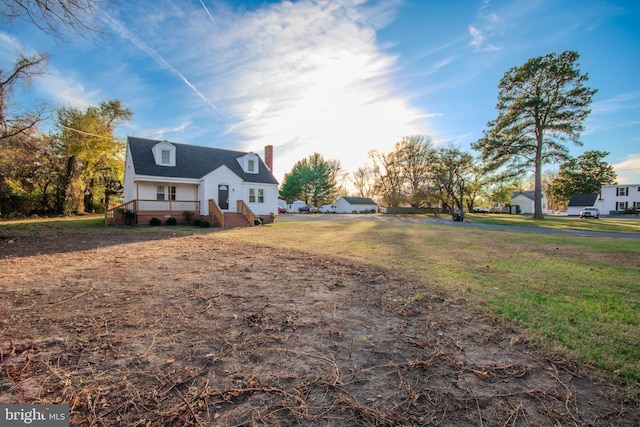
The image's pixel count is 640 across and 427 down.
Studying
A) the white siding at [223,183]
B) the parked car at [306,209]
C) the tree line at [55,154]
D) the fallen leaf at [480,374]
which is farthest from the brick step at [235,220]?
the parked car at [306,209]

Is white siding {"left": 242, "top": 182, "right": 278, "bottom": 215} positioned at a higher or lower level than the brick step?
higher

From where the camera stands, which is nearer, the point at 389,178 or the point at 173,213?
the point at 173,213

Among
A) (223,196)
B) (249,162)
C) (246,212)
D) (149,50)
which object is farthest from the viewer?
(249,162)

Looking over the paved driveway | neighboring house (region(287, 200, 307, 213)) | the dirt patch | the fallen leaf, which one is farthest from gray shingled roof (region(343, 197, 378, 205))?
the fallen leaf

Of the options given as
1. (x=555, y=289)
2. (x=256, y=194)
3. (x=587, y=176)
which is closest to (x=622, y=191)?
(x=587, y=176)

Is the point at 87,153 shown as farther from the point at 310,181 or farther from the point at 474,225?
the point at 474,225

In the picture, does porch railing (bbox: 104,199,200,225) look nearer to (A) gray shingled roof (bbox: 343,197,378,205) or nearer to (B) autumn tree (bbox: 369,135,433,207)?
(B) autumn tree (bbox: 369,135,433,207)

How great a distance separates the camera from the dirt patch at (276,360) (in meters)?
1.92

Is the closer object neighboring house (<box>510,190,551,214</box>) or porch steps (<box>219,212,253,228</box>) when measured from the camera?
porch steps (<box>219,212,253,228</box>)

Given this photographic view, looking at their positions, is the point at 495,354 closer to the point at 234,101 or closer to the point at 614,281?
the point at 614,281

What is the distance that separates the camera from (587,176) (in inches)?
2283

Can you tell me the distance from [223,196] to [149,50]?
11.6 metres

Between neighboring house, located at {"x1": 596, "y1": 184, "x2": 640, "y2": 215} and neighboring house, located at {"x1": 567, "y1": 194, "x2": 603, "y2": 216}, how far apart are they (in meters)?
1.17

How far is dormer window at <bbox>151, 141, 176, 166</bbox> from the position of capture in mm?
20641
